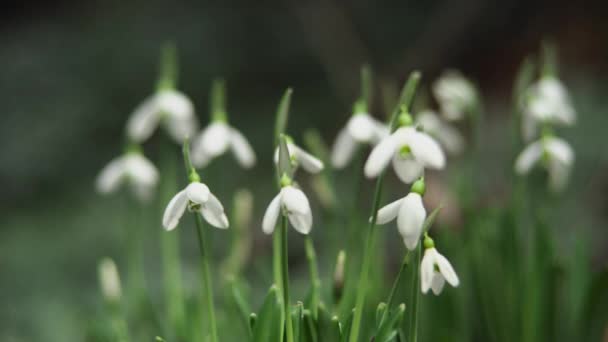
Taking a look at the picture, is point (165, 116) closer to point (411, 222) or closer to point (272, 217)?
point (272, 217)

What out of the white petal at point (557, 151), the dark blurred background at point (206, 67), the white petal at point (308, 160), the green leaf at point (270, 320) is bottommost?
the green leaf at point (270, 320)

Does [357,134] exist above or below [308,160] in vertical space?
above

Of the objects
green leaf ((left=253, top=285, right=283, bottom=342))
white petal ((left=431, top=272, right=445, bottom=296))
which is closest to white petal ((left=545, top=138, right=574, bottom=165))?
white petal ((left=431, top=272, right=445, bottom=296))

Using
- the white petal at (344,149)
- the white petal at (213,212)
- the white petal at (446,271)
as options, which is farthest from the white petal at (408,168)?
the white petal at (344,149)

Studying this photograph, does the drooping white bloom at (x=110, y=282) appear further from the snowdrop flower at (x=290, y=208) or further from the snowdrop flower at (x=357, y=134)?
the snowdrop flower at (x=290, y=208)

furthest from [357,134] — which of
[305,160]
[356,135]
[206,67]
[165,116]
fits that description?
[206,67]

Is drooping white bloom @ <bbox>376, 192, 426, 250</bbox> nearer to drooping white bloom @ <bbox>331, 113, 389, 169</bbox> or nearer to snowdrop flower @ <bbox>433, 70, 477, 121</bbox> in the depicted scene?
drooping white bloom @ <bbox>331, 113, 389, 169</bbox>
